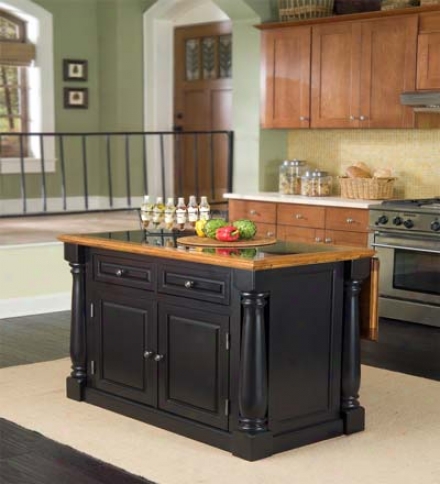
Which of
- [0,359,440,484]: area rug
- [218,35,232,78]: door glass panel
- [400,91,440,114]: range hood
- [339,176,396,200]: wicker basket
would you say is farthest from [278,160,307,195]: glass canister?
[0,359,440,484]: area rug

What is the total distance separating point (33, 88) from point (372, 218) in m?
4.63

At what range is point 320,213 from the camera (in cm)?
719

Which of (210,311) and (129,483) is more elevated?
(210,311)

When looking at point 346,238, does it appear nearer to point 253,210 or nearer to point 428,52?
point 253,210

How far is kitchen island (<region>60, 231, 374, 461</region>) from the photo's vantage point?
3947 millimetres

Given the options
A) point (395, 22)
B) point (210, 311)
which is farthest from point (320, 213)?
Result: point (210, 311)

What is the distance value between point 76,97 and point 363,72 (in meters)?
3.96

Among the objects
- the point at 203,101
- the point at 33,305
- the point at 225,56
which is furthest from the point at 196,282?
the point at 203,101

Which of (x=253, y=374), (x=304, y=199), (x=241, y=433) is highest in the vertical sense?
(x=304, y=199)

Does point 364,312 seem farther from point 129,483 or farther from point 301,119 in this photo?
point 301,119

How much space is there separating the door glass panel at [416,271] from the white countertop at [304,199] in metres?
0.47

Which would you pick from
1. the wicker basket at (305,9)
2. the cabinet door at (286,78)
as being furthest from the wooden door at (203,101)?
the wicker basket at (305,9)

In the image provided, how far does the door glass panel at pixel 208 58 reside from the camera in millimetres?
10016

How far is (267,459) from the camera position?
3936 millimetres
